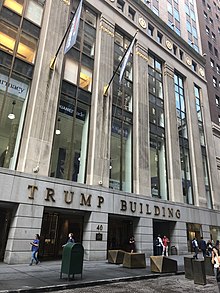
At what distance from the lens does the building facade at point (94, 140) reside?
1461 centimetres

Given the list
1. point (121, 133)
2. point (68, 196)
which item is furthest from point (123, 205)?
point (121, 133)

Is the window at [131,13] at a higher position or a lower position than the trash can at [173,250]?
higher

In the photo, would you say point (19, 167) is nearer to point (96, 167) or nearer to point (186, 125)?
point (96, 167)

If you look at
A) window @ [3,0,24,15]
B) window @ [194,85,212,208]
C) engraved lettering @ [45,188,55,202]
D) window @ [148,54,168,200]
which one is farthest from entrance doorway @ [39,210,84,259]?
window @ [194,85,212,208]

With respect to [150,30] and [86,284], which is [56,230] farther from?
[150,30]

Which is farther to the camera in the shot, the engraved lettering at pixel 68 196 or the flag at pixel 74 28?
→ the engraved lettering at pixel 68 196

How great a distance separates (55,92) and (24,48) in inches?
149

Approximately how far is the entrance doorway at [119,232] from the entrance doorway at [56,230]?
3220 millimetres

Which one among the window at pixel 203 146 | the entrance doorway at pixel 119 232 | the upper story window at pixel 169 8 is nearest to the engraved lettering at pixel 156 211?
the entrance doorway at pixel 119 232

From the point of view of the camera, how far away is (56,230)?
17125mm

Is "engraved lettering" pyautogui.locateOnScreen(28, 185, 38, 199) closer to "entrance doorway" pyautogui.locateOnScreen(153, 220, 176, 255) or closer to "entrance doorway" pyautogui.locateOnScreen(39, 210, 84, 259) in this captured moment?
"entrance doorway" pyautogui.locateOnScreen(39, 210, 84, 259)

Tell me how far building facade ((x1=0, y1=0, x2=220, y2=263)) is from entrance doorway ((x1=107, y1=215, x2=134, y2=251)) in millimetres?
92

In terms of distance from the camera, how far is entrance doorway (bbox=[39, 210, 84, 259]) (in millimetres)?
16328

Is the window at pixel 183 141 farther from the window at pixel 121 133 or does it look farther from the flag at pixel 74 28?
the flag at pixel 74 28
